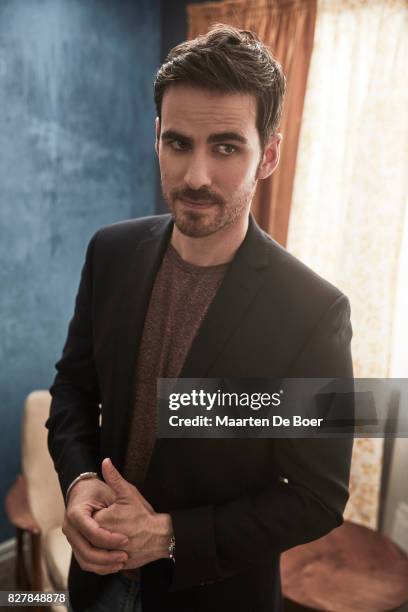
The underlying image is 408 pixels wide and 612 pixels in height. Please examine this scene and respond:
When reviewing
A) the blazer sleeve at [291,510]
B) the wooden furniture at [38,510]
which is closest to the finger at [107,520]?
the blazer sleeve at [291,510]

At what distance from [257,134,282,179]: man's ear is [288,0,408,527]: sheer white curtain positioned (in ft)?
4.60

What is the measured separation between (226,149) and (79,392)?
0.67 meters

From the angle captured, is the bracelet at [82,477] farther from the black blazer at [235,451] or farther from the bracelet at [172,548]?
the bracelet at [172,548]

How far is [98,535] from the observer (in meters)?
0.91

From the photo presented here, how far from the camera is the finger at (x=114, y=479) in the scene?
3.11 feet

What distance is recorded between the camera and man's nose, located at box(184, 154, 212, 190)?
1015 mm

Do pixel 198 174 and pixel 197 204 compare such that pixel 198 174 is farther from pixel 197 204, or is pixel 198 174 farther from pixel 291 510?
pixel 291 510

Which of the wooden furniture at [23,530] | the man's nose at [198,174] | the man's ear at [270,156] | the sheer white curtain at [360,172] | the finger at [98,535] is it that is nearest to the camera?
the finger at [98,535]

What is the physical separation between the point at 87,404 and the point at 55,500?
110 centimetres

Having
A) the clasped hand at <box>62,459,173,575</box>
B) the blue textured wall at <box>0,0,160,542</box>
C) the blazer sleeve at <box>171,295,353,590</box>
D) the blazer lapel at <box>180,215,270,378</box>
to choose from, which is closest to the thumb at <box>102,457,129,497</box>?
the clasped hand at <box>62,459,173,575</box>

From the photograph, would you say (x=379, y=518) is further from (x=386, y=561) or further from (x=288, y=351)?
(x=288, y=351)

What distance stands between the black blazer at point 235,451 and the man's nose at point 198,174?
0.54ft

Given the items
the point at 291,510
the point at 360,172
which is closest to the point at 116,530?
the point at 291,510

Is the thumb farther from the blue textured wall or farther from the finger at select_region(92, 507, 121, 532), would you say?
the blue textured wall
